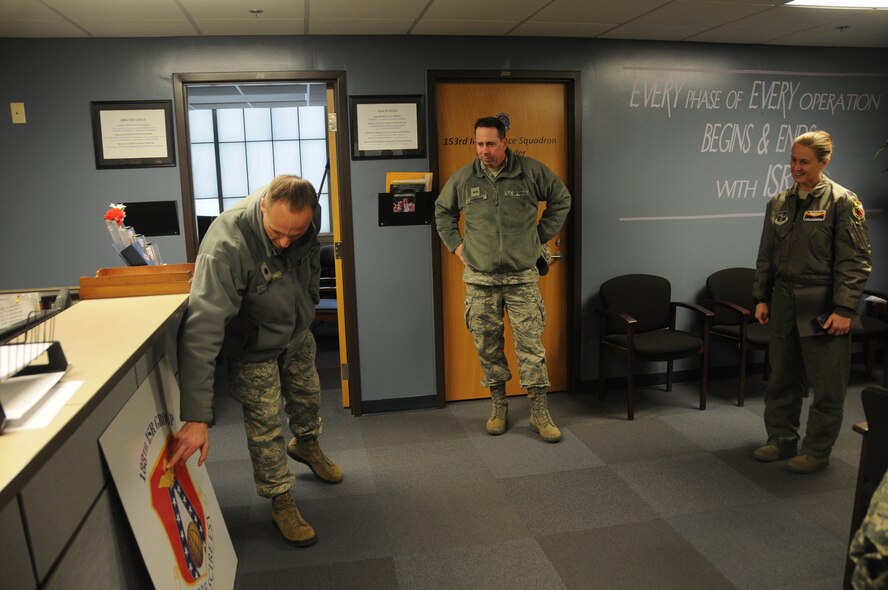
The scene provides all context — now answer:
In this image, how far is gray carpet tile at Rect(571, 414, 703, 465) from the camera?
9.92ft

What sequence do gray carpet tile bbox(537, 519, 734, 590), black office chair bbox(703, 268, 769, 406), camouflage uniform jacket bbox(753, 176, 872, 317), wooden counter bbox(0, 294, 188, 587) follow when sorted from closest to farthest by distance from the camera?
wooden counter bbox(0, 294, 188, 587)
gray carpet tile bbox(537, 519, 734, 590)
camouflage uniform jacket bbox(753, 176, 872, 317)
black office chair bbox(703, 268, 769, 406)

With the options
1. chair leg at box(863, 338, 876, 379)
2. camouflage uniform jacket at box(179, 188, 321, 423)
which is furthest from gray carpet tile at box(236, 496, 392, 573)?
chair leg at box(863, 338, 876, 379)

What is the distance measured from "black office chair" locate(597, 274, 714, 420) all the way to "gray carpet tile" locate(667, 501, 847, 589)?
1.02 meters

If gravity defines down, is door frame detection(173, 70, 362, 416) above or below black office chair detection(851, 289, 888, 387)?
above

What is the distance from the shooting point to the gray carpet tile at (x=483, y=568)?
2.07m

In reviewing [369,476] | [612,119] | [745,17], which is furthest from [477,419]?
[745,17]

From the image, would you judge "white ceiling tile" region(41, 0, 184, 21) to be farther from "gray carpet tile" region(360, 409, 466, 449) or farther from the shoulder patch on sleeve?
the shoulder patch on sleeve

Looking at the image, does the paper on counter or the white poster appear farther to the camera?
the white poster

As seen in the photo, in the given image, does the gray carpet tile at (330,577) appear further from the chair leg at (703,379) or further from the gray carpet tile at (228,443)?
the chair leg at (703,379)

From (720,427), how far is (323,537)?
2128mm

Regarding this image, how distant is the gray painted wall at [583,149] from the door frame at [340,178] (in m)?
0.04

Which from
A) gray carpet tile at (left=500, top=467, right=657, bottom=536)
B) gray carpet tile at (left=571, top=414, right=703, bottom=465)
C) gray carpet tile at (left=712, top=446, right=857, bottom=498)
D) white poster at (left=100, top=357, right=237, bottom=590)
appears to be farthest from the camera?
gray carpet tile at (left=571, top=414, right=703, bottom=465)

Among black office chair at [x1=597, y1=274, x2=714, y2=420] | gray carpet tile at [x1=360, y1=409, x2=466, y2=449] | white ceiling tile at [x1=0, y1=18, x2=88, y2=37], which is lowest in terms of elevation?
gray carpet tile at [x1=360, y1=409, x2=466, y2=449]

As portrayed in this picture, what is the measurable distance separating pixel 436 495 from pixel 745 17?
109 inches
